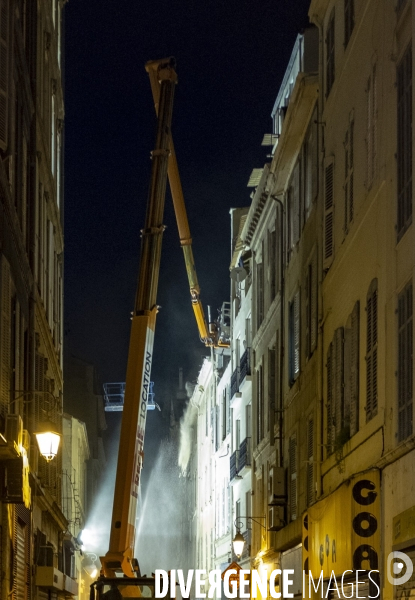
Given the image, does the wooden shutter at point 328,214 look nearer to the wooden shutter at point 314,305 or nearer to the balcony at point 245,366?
the wooden shutter at point 314,305

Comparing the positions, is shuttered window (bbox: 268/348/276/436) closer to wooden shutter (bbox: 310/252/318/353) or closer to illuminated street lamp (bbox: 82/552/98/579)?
wooden shutter (bbox: 310/252/318/353)

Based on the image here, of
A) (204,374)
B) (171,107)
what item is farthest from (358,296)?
(204,374)

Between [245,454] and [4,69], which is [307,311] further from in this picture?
[245,454]

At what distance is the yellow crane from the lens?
2227 centimetres

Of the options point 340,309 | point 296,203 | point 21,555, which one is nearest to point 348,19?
point 340,309

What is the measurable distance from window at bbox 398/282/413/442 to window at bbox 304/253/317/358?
9.26 meters

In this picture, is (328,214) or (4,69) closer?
(4,69)

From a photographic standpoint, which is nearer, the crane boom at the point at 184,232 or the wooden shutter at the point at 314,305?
the wooden shutter at the point at 314,305

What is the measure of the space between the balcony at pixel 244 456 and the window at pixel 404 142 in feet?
82.0

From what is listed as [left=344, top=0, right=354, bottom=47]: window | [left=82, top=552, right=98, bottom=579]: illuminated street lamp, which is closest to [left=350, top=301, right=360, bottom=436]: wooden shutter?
[left=344, top=0, right=354, bottom=47]: window

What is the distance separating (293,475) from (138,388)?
277 inches

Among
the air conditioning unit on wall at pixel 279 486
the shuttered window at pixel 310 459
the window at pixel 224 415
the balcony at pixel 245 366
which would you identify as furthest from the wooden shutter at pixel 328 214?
the window at pixel 224 415

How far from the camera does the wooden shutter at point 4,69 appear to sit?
62.2ft

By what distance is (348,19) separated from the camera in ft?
72.7
